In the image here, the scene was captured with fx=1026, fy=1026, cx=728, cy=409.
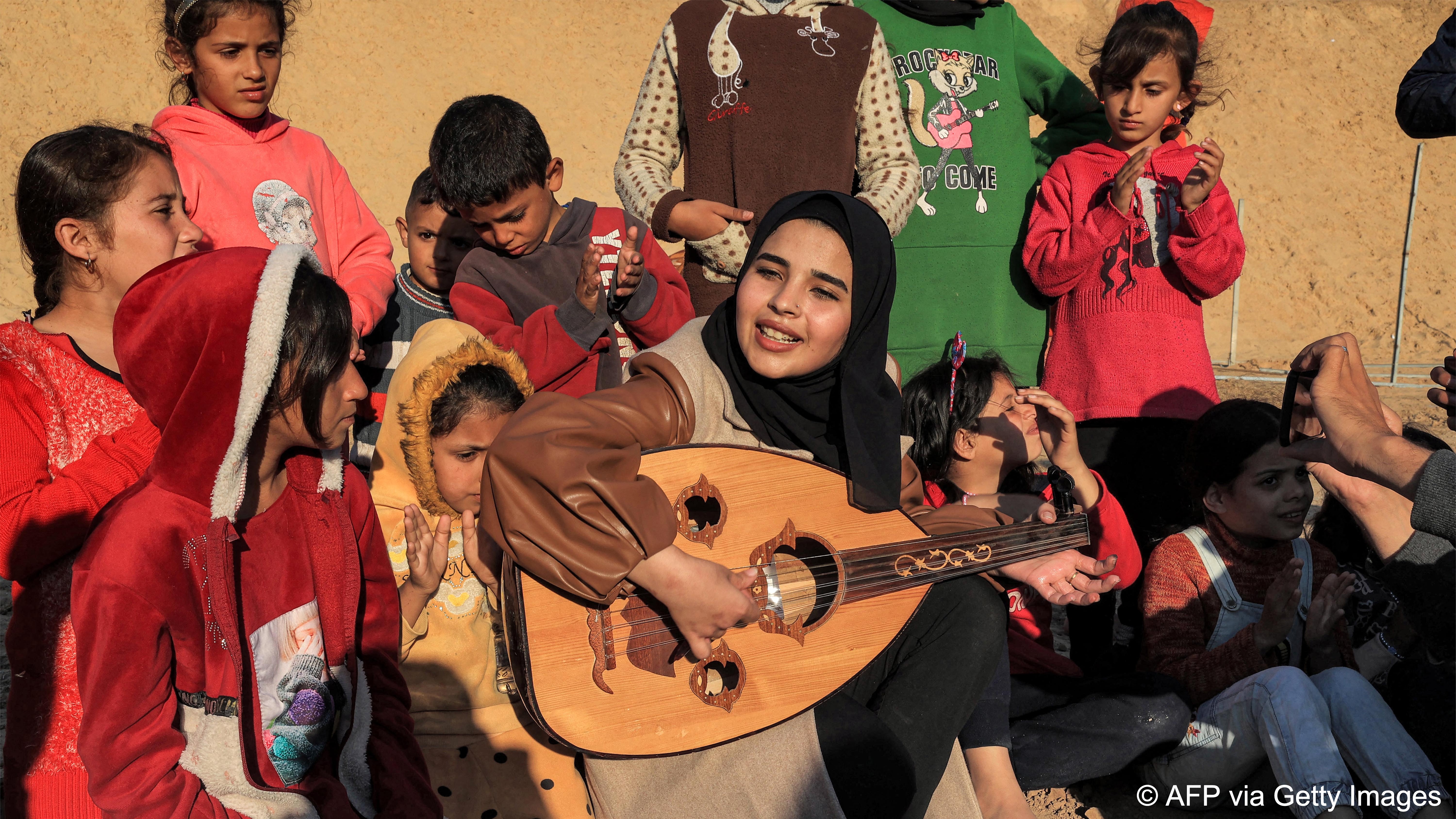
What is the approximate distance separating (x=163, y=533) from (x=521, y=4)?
1853cm

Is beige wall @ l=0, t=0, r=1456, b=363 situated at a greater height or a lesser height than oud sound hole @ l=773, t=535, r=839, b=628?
greater

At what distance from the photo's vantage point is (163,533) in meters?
2.03

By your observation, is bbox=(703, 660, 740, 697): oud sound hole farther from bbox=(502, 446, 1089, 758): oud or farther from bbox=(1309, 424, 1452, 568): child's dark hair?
bbox=(1309, 424, 1452, 568): child's dark hair

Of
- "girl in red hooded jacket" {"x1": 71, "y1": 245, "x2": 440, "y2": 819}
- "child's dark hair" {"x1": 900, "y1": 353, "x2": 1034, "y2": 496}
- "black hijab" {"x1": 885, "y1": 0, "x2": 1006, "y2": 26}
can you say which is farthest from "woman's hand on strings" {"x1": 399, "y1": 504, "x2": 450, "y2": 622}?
"black hijab" {"x1": 885, "y1": 0, "x2": 1006, "y2": 26}

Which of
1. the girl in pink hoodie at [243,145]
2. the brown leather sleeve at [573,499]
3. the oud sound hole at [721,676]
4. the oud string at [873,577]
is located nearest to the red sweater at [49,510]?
the girl in pink hoodie at [243,145]

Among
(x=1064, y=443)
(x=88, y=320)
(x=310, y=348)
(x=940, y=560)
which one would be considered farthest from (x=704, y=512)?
(x=88, y=320)

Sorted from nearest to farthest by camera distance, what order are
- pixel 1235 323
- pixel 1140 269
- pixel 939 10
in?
pixel 1140 269
pixel 939 10
pixel 1235 323

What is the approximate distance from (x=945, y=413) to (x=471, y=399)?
5.40ft

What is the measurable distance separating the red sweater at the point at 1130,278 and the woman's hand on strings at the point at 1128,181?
4 centimetres

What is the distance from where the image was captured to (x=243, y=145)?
3.41 metres

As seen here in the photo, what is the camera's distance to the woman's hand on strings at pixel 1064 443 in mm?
3266

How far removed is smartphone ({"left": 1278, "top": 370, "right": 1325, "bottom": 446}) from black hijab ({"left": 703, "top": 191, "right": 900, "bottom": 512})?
957mm

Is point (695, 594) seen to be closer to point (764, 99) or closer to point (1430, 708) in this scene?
point (764, 99)

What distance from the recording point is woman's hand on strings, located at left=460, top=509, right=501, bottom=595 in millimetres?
2674
